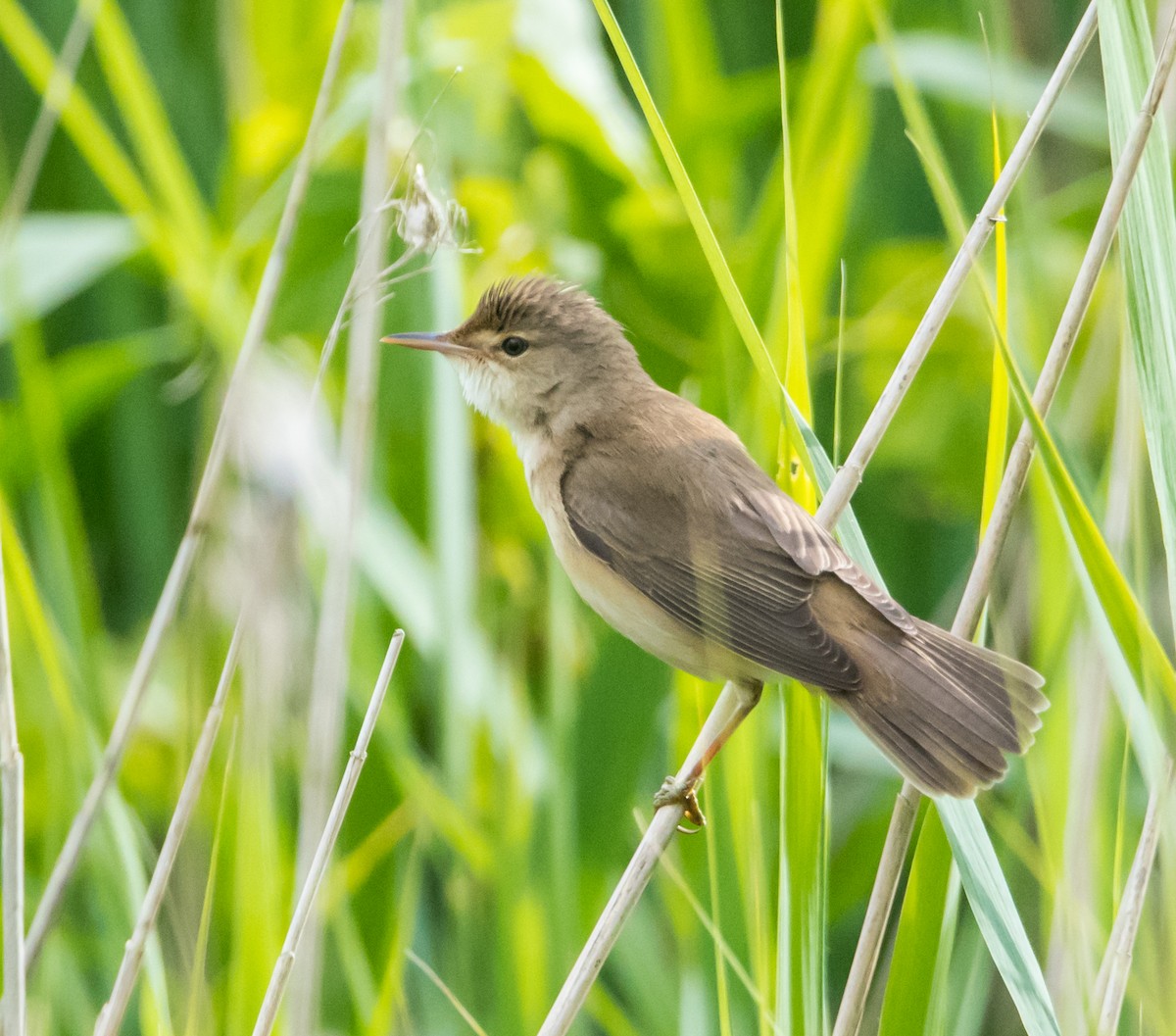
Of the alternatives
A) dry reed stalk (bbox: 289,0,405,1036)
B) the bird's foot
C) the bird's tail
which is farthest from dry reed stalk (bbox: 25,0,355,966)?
the bird's tail

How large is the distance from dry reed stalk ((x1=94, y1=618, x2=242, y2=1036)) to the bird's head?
106 centimetres

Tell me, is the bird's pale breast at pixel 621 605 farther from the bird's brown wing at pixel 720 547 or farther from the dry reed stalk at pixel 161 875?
the dry reed stalk at pixel 161 875

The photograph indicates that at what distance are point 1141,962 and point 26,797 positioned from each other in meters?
2.29

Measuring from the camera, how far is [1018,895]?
2654mm

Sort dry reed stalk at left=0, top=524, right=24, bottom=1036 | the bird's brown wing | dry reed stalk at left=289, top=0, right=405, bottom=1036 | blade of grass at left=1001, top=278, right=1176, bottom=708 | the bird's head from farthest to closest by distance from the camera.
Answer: the bird's head, the bird's brown wing, dry reed stalk at left=289, top=0, right=405, bottom=1036, dry reed stalk at left=0, top=524, right=24, bottom=1036, blade of grass at left=1001, top=278, right=1176, bottom=708

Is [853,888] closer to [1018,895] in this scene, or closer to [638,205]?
[1018,895]

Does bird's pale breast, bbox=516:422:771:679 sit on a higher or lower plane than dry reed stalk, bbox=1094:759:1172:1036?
higher

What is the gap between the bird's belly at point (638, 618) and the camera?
2418 mm

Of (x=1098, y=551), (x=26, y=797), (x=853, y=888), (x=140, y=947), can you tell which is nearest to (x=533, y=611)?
(x=853, y=888)

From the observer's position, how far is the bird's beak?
2.68m

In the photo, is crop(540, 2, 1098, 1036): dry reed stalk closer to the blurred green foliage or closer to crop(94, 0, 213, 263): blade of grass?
the blurred green foliage

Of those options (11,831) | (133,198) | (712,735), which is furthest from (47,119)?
(712,735)

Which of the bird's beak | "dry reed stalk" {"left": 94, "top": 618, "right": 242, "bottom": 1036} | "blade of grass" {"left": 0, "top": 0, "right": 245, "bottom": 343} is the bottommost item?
"dry reed stalk" {"left": 94, "top": 618, "right": 242, "bottom": 1036}

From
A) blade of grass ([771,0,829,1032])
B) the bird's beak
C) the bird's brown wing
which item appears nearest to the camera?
blade of grass ([771,0,829,1032])
